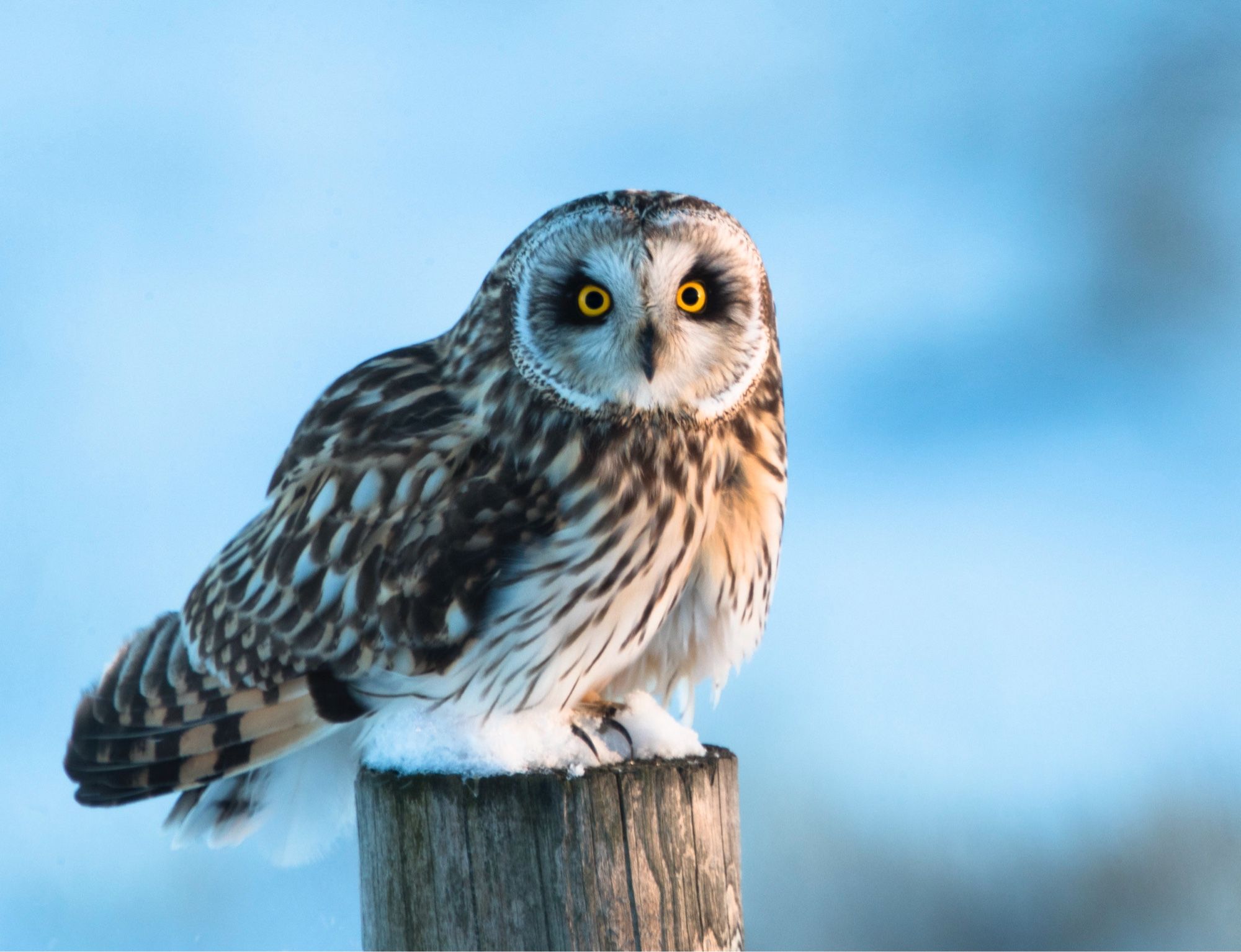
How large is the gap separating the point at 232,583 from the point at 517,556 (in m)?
0.82

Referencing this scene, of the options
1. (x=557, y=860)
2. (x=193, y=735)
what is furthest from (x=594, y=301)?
(x=193, y=735)

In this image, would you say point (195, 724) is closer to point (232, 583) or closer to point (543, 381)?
point (232, 583)

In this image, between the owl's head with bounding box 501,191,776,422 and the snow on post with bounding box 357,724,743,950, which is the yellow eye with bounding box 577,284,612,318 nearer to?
the owl's head with bounding box 501,191,776,422

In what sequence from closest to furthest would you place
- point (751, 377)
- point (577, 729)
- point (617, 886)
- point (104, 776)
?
point (617, 886) → point (577, 729) → point (751, 377) → point (104, 776)

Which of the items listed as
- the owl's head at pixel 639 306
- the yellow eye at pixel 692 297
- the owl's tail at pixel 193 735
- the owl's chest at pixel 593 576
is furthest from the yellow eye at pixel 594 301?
the owl's tail at pixel 193 735

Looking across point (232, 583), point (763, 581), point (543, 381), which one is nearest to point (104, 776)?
point (232, 583)

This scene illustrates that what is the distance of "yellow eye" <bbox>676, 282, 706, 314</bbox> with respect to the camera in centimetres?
245

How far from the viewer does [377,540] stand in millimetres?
2564

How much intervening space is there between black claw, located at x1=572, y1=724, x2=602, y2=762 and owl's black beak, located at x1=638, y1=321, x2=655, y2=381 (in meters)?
0.69

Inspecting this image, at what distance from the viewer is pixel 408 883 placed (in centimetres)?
203

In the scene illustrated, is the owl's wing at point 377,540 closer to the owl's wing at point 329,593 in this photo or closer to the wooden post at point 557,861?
the owl's wing at point 329,593

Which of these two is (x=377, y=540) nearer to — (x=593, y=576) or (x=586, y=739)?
(x=593, y=576)

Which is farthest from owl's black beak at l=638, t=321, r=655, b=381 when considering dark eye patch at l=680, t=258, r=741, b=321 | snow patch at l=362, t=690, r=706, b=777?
snow patch at l=362, t=690, r=706, b=777

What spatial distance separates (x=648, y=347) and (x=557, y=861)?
0.96 m
